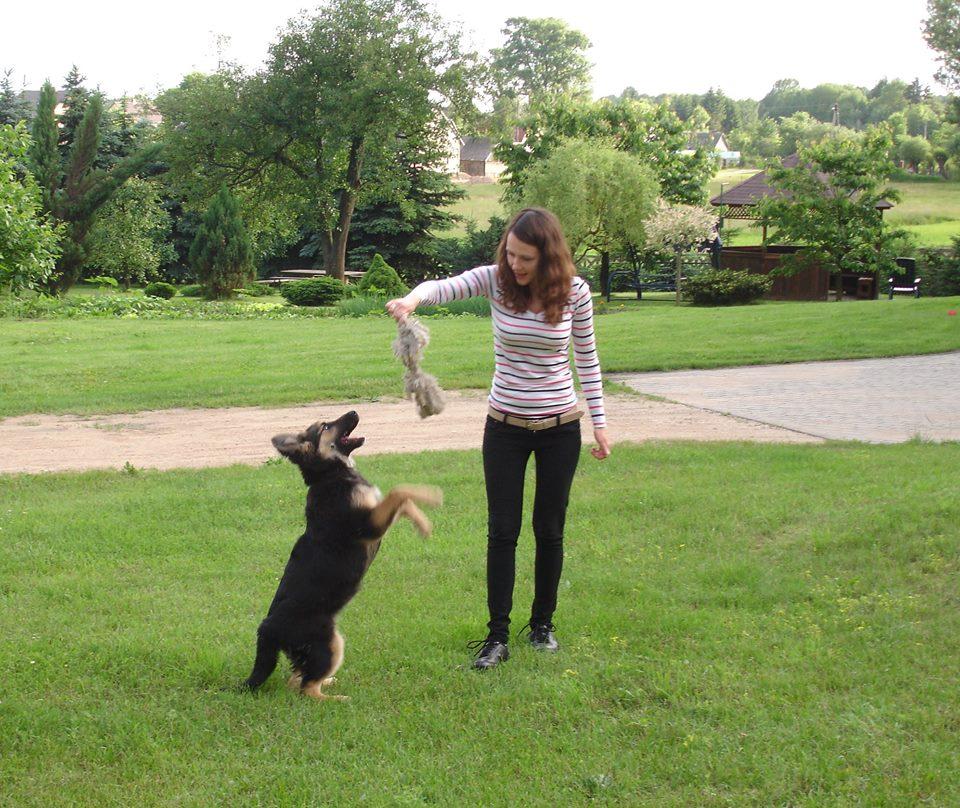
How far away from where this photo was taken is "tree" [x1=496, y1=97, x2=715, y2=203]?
44.3 metres

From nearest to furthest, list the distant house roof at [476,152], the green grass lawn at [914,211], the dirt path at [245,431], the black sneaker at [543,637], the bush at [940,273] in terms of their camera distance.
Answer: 1. the black sneaker at [543,637]
2. the dirt path at [245,431]
3. the bush at [940,273]
4. the green grass lawn at [914,211]
5. the distant house roof at [476,152]

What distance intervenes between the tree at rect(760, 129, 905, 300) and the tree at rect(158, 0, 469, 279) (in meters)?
14.3

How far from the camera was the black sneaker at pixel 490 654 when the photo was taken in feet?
17.1

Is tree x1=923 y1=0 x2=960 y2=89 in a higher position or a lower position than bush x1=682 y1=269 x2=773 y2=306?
higher

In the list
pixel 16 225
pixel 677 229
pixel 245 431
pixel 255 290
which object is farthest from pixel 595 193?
pixel 245 431

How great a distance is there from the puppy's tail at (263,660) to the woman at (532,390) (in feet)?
3.46

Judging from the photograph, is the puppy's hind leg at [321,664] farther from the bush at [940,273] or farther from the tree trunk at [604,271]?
the bush at [940,273]

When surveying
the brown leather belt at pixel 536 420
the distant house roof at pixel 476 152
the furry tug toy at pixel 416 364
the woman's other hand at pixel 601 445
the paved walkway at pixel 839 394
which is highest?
the distant house roof at pixel 476 152

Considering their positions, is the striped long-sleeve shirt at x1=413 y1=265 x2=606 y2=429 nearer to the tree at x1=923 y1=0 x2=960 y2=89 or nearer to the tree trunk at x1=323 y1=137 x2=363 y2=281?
the tree trunk at x1=323 y1=137 x2=363 y2=281

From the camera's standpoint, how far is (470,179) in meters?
94.0

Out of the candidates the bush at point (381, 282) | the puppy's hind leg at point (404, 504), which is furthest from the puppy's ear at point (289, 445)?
the bush at point (381, 282)

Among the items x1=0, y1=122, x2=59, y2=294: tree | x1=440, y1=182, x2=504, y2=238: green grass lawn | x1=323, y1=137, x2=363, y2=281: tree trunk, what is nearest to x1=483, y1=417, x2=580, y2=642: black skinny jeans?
x1=0, y1=122, x2=59, y2=294: tree

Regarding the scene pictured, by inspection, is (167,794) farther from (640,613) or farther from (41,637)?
(640,613)

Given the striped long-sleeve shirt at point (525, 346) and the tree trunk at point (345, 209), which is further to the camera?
the tree trunk at point (345, 209)
